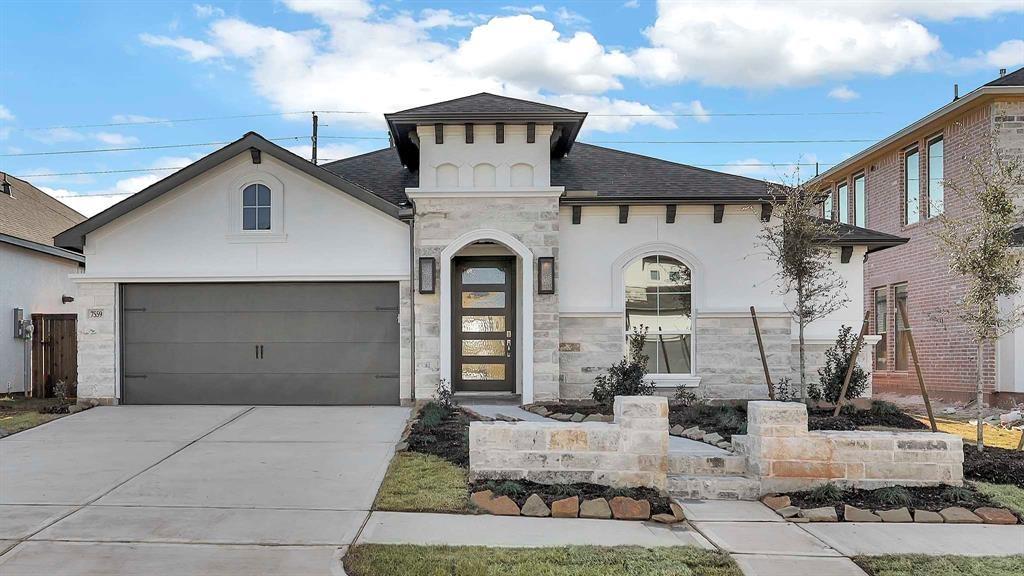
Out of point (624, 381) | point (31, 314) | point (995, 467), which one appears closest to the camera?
point (995, 467)

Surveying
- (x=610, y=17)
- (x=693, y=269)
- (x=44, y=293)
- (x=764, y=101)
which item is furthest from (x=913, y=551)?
(x=764, y=101)

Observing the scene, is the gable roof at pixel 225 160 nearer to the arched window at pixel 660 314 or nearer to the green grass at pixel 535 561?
the arched window at pixel 660 314

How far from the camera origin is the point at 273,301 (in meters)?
→ 12.1

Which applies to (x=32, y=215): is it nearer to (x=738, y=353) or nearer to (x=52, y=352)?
(x=52, y=352)

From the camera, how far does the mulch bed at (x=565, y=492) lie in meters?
6.59

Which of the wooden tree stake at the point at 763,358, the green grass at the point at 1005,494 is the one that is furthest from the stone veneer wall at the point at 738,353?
the green grass at the point at 1005,494

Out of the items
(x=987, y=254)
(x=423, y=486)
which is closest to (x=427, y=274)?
(x=423, y=486)

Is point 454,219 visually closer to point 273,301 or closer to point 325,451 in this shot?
point 273,301

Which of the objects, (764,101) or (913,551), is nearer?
(913,551)

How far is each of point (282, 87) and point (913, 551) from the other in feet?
60.1

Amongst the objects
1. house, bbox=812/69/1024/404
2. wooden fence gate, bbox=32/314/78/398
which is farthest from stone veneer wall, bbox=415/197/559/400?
wooden fence gate, bbox=32/314/78/398

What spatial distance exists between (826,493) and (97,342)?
433 inches

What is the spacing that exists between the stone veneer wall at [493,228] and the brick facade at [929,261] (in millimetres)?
6693

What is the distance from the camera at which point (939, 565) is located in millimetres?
5281
